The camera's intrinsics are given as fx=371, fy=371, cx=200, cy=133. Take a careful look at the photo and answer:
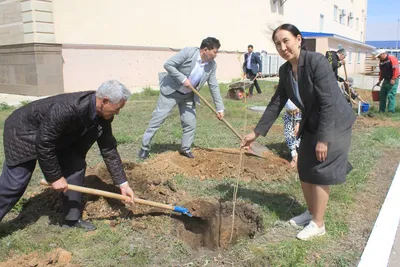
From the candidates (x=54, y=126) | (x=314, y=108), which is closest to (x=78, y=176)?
(x=54, y=126)

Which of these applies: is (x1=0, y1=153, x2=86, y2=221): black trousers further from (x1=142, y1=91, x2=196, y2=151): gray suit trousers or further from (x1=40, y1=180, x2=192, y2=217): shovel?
(x1=142, y1=91, x2=196, y2=151): gray suit trousers

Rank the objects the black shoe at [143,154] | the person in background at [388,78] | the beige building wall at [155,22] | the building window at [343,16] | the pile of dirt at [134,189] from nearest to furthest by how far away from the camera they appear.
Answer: the pile of dirt at [134,189]
the black shoe at [143,154]
the person in background at [388,78]
the beige building wall at [155,22]
the building window at [343,16]

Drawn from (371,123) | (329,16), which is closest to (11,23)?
(371,123)

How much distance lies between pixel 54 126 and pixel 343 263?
7.89 ft

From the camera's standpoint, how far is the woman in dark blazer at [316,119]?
2.75 m

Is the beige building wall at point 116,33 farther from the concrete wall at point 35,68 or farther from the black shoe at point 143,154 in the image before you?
the black shoe at point 143,154

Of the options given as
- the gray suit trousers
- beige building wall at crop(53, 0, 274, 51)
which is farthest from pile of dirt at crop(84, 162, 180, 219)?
beige building wall at crop(53, 0, 274, 51)

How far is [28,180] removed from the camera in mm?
3039

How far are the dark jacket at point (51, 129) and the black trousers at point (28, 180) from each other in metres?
0.08

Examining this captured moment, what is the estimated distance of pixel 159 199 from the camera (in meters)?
3.93

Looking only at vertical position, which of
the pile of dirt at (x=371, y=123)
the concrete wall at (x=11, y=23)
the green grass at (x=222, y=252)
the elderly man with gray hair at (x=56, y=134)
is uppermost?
the concrete wall at (x=11, y=23)

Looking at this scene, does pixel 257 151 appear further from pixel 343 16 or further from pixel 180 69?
pixel 343 16

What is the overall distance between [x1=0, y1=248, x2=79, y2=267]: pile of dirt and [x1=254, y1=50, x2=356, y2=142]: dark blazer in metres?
2.12

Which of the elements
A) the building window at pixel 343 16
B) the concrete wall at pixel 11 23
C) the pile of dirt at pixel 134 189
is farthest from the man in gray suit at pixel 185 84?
the building window at pixel 343 16
